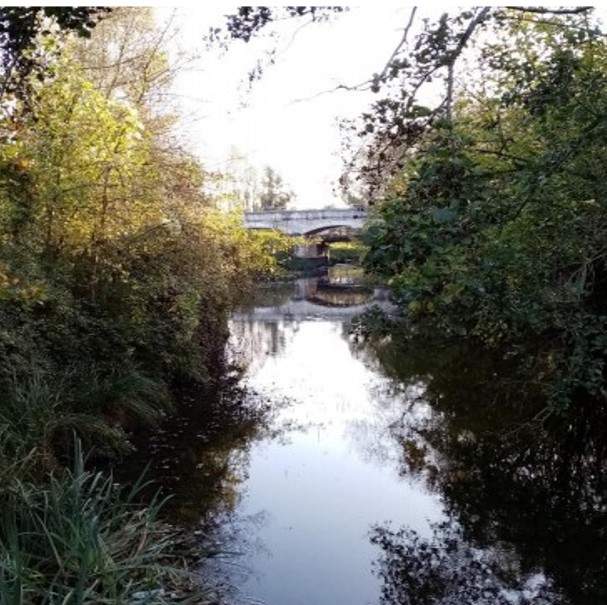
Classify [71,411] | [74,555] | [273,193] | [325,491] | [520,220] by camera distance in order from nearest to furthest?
[74,555], [520,220], [325,491], [71,411], [273,193]

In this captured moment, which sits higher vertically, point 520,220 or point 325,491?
point 520,220

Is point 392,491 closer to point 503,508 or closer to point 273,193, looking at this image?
point 503,508

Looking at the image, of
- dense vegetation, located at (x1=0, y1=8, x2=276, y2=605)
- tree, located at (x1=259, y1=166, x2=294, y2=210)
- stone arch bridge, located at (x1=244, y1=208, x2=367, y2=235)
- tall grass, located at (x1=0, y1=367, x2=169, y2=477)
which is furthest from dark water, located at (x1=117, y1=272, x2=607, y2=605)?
tree, located at (x1=259, y1=166, x2=294, y2=210)

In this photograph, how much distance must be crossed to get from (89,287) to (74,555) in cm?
518

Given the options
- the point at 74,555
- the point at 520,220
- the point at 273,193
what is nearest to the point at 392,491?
the point at 520,220

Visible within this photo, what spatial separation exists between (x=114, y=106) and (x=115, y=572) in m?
5.79

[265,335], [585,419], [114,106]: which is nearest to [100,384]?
[114,106]

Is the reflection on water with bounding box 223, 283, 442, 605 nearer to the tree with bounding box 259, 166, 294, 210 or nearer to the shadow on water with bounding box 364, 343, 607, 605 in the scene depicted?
the shadow on water with bounding box 364, 343, 607, 605

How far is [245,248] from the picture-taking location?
13.6 meters

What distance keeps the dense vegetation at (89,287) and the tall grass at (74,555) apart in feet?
0.04

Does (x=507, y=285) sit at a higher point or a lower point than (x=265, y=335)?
higher

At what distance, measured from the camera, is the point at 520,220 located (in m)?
5.21

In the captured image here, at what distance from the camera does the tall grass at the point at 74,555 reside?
3.15 m

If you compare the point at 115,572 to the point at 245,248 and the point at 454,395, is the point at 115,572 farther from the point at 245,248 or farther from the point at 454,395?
the point at 245,248
